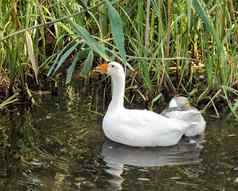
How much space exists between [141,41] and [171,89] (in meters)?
0.51

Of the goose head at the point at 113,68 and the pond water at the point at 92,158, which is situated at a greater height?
the goose head at the point at 113,68

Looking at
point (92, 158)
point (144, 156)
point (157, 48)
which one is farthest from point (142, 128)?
point (157, 48)

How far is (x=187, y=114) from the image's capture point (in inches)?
205

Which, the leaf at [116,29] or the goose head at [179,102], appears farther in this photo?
the goose head at [179,102]

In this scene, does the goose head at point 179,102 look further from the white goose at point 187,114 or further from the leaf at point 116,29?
the leaf at point 116,29

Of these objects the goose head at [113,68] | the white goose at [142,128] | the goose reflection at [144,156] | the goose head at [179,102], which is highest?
the goose head at [113,68]

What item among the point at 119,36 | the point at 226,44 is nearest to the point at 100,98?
the point at 226,44

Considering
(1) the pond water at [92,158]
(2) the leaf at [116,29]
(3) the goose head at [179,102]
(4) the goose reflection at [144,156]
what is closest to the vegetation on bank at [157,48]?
(3) the goose head at [179,102]

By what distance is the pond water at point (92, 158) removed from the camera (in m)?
4.33

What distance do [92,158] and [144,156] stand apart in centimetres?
36

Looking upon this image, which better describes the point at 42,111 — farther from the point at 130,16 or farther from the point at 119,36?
the point at 119,36

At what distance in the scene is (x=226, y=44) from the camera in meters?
5.82

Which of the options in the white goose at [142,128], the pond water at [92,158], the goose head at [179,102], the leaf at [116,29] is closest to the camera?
the leaf at [116,29]

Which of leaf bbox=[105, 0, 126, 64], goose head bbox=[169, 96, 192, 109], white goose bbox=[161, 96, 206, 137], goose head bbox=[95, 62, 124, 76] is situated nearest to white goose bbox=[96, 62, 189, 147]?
white goose bbox=[161, 96, 206, 137]
